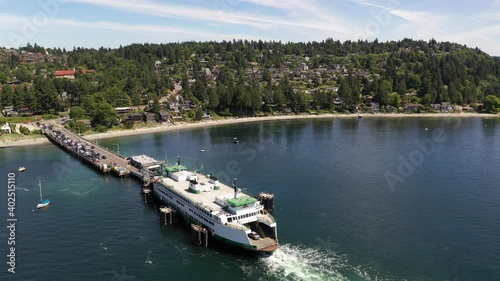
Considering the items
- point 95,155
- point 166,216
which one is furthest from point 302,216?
point 95,155

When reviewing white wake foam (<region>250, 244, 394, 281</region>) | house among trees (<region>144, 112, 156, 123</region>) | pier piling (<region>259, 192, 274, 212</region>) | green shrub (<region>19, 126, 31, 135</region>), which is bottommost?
white wake foam (<region>250, 244, 394, 281</region>)

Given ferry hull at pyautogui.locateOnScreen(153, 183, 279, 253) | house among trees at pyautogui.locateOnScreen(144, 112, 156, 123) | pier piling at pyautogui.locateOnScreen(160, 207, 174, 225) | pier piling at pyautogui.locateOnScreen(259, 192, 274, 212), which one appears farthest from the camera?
house among trees at pyautogui.locateOnScreen(144, 112, 156, 123)

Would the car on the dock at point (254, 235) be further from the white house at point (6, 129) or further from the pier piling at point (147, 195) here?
the white house at point (6, 129)

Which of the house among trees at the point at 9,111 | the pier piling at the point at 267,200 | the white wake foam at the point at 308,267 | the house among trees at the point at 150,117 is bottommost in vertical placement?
the white wake foam at the point at 308,267

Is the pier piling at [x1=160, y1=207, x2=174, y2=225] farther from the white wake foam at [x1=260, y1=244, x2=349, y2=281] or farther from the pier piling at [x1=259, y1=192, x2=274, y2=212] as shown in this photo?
the white wake foam at [x1=260, y1=244, x2=349, y2=281]

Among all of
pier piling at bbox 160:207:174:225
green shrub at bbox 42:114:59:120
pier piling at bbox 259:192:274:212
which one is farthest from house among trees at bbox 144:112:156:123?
pier piling at bbox 259:192:274:212

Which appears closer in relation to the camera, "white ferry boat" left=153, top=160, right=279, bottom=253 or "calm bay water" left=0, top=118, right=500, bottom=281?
"calm bay water" left=0, top=118, right=500, bottom=281

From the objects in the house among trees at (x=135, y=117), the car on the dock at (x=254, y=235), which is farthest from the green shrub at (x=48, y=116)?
the car on the dock at (x=254, y=235)
